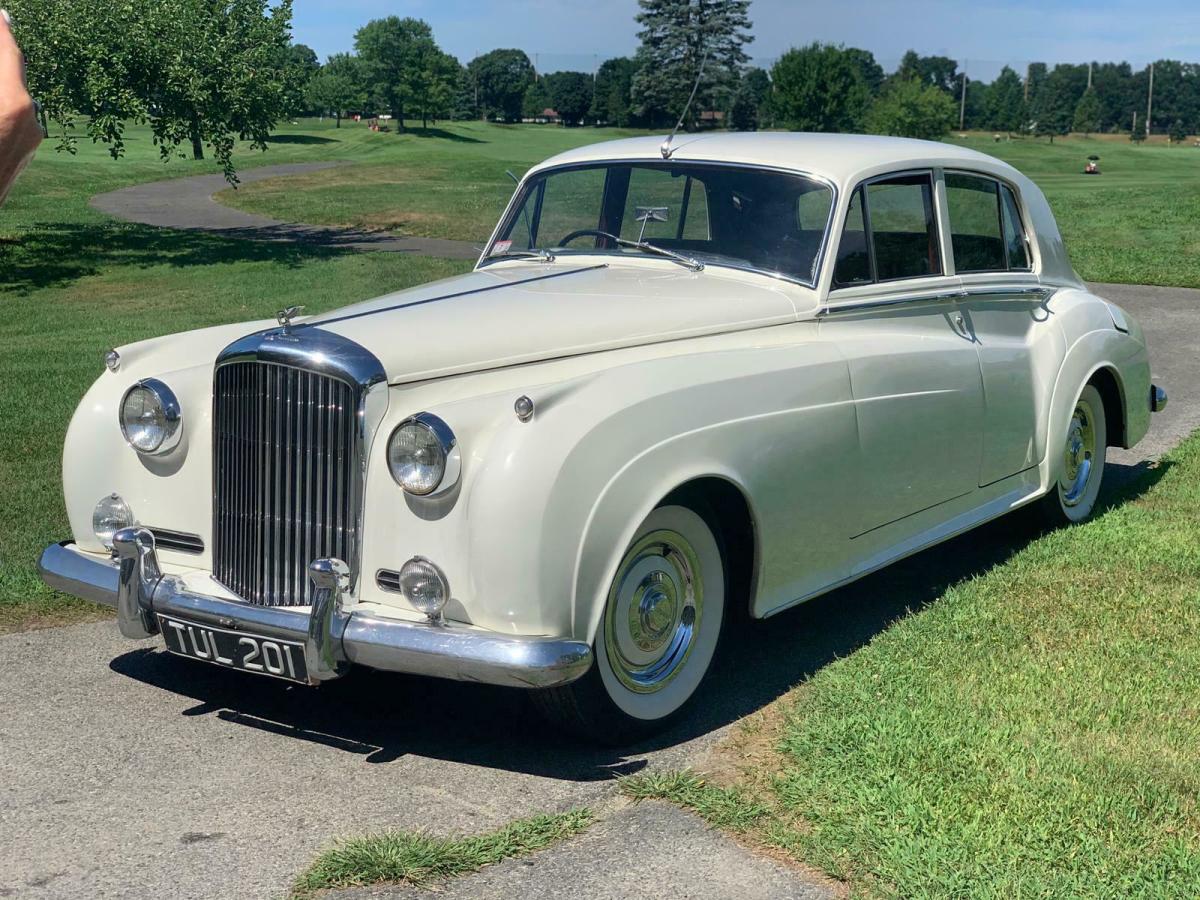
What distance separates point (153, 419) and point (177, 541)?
41 cm

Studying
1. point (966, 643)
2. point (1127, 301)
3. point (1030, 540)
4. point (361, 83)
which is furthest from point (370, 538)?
point (361, 83)

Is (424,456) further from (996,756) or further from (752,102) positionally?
(752,102)

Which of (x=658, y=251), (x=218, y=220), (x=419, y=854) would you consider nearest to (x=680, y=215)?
(x=658, y=251)

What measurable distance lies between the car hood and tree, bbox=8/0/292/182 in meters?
15.6

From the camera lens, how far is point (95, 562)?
4.31 m

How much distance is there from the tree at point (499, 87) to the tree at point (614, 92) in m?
13.2

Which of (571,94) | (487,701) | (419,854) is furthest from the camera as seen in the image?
(571,94)

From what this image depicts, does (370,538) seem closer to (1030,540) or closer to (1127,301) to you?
(1030,540)

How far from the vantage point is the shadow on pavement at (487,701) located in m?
4.06

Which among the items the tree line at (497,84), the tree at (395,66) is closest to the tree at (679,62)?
the tree line at (497,84)

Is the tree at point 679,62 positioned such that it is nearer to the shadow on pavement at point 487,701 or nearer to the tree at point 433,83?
the tree at point 433,83

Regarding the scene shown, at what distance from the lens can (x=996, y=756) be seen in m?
3.80

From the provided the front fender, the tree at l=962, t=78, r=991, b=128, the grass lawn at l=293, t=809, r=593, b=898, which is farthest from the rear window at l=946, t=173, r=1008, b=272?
the tree at l=962, t=78, r=991, b=128

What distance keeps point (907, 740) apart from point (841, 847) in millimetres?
652
